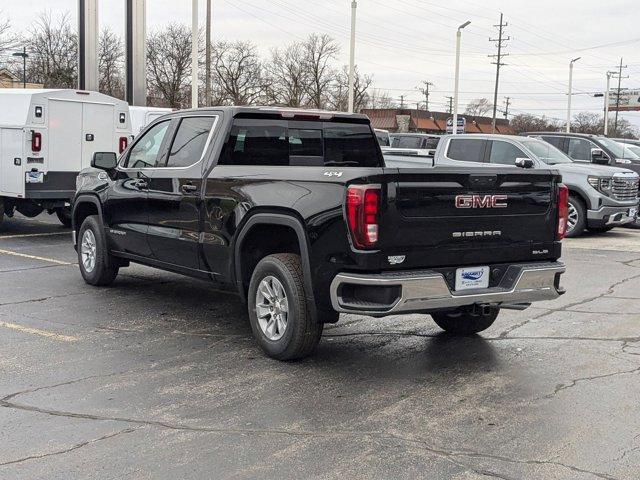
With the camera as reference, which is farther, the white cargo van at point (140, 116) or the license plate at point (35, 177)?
the white cargo van at point (140, 116)

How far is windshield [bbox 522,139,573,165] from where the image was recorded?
1512 cm

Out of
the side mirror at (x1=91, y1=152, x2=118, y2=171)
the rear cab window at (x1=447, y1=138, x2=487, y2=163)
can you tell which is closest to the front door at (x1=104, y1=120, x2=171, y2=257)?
the side mirror at (x1=91, y1=152, x2=118, y2=171)

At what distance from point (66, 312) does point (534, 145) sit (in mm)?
10424

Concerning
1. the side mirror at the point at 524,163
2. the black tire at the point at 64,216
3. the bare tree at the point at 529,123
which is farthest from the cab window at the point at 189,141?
the bare tree at the point at 529,123

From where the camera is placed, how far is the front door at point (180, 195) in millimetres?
7020

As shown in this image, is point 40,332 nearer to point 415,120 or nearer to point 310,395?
point 310,395

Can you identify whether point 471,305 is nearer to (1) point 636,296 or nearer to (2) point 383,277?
(2) point 383,277

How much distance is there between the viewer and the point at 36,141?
13289mm

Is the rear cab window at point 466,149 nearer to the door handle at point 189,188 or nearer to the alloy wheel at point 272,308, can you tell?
the door handle at point 189,188

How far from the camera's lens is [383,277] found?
5.41 meters

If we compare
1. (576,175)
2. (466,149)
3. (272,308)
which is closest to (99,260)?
(272,308)

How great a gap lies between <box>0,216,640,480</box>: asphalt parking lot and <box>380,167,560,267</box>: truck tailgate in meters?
0.94

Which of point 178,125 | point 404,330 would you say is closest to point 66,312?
point 178,125

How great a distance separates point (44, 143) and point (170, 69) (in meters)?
50.2
